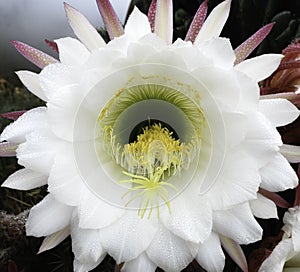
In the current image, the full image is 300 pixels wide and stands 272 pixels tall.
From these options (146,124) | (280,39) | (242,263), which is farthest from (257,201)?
(280,39)

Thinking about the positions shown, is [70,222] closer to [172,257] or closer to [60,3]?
[172,257]

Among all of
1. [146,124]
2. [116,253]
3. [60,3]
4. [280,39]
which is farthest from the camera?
[60,3]

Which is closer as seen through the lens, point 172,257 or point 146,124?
point 172,257

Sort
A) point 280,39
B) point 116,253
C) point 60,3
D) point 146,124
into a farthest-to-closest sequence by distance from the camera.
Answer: point 60,3 < point 280,39 < point 146,124 < point 116,253

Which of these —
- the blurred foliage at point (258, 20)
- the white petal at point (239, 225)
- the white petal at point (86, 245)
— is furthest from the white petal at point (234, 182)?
the blurred foliage at point (258, 20)

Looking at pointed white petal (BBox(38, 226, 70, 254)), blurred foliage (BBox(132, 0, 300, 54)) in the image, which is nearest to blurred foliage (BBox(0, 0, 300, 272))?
blurred foliage (BBox(132, 0, 300, 54))

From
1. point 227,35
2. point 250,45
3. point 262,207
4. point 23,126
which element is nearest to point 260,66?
point 250,45
